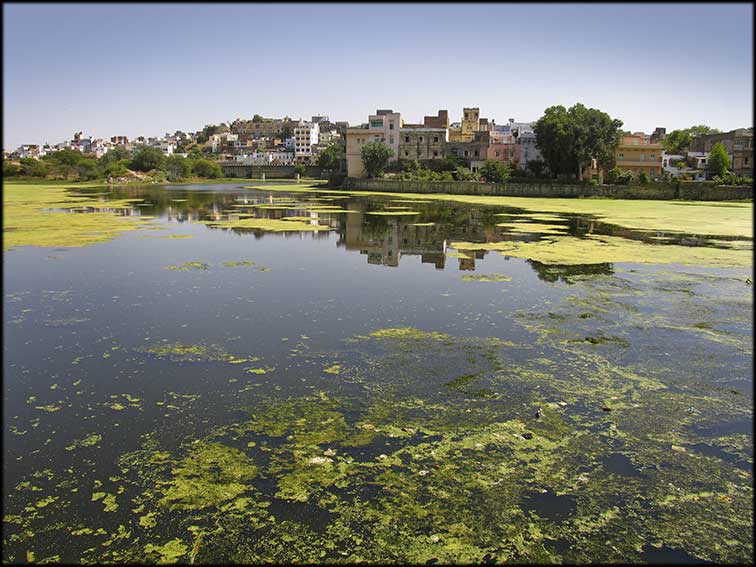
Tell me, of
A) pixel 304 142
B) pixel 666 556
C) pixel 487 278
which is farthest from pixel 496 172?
pixel 304 142

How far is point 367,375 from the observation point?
25.7 feet

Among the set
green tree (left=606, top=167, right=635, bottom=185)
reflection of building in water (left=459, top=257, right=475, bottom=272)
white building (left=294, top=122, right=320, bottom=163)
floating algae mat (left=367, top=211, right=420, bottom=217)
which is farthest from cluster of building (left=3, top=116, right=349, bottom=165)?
reflection of building in water (left=459, top=257, right=475, bottom=272)

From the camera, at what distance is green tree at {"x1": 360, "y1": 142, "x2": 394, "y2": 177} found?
6575 centimetres

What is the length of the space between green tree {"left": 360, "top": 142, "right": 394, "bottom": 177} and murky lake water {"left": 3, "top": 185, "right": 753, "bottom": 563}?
53996 mm

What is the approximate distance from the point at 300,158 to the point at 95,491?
12451 cm

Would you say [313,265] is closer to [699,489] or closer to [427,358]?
[427,358]

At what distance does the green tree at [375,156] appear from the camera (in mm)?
65750

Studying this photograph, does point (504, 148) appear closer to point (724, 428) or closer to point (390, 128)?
point (390, 128)

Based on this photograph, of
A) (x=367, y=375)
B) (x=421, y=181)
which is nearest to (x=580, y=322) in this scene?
(x=367, y=375)

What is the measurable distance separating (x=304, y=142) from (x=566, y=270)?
119 m

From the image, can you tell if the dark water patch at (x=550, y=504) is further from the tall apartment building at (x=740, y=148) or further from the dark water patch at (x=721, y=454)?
the tall apartment building at (x=740, y=148)

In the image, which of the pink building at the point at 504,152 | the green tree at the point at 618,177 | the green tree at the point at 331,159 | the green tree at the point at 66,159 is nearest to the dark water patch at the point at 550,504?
the green tree at the point at 618,177

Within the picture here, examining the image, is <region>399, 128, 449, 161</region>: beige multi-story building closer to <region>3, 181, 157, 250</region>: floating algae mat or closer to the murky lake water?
<region>3, 181, 157, 250</region>: floating algae mat

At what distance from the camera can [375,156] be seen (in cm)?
6581
